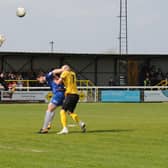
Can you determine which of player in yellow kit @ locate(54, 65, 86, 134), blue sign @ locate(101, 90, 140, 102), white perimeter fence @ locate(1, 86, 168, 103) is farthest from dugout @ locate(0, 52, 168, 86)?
player in yellow kit @ locate(54, 65, 86, 134)

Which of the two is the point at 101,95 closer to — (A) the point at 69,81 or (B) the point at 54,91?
(B) the point at 54,91

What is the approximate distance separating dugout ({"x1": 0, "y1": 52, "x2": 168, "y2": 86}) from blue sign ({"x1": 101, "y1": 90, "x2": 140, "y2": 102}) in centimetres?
1006

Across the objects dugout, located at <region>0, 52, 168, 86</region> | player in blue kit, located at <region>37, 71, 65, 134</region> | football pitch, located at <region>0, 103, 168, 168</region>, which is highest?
dugout, located at <region>0, 52, 168, 86</region>

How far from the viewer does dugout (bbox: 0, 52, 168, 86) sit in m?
62.9

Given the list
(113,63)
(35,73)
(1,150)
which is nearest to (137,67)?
(113,63)

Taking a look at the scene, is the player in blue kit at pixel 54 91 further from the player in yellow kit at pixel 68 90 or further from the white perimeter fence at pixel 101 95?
the white perimeter fence at pixel 101 95

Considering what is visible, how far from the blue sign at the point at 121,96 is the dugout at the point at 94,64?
10059 mm

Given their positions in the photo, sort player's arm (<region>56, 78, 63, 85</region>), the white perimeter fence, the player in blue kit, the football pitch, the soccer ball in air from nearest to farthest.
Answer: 1. the football pitch
2. player's arm (<region>56, 78, 63, 85</region>)
3. the player in blue kit
4. the soccer ball in air
5. the white perimeter fence

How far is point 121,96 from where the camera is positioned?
170ft

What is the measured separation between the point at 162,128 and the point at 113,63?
45.7m

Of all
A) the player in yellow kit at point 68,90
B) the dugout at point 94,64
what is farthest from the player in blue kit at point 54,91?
the dugout at point 94,64

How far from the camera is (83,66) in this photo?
217 feet

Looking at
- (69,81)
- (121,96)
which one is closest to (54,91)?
(69,81)

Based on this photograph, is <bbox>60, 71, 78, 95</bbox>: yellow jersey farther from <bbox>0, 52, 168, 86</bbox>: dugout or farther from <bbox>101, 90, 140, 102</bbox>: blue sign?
<bbox>0, 52, 168, 86</bbox>: dugout
